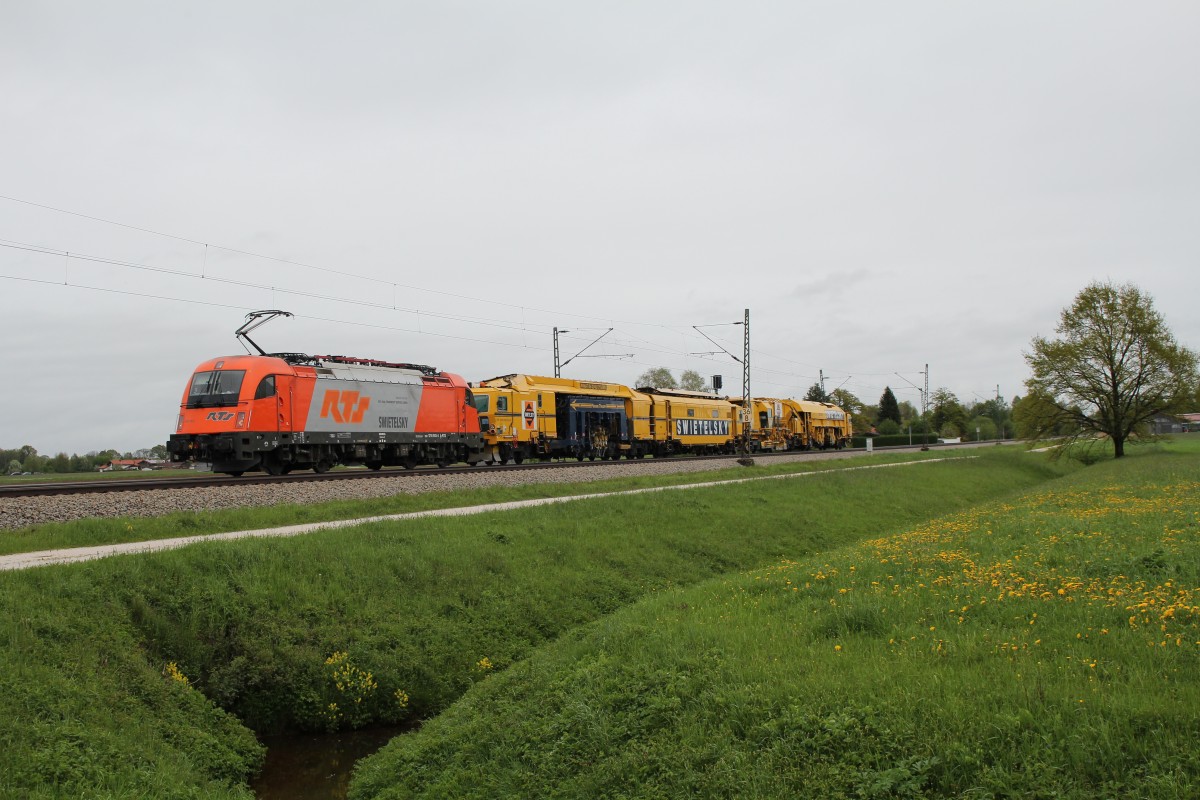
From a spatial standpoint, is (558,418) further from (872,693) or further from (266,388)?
(872,693)

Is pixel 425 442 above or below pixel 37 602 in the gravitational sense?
above

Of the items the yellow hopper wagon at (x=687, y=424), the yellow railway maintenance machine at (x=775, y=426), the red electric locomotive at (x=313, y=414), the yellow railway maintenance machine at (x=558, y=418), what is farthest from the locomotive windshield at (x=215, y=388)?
Answer: the yellow railway maintenance machine at (x=775, y=426)

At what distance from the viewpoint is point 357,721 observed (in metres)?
10.7

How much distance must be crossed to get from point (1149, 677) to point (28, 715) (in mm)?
9573

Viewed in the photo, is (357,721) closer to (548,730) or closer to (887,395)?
(548,730)

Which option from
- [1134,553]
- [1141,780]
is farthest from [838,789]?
[1134,553]

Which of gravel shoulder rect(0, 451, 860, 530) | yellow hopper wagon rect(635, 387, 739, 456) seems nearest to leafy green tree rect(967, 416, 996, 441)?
yellow hopper wagon rect(635, 387, 739, 456)

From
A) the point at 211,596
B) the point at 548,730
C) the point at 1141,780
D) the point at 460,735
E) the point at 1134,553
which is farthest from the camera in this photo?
the point at 211,596

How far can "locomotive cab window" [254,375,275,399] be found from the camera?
24.3m

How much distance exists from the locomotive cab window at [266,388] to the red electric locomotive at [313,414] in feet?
0.09

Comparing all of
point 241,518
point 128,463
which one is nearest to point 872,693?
point 241,518

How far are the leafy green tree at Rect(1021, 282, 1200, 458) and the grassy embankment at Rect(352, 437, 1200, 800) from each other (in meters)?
46.6

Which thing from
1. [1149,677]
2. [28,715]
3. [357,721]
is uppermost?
[1149,677]

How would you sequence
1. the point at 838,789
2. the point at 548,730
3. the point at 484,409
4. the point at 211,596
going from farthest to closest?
the point at 484,409 < the point at 211,596 < the point at 548,730 < the point at 838,789
